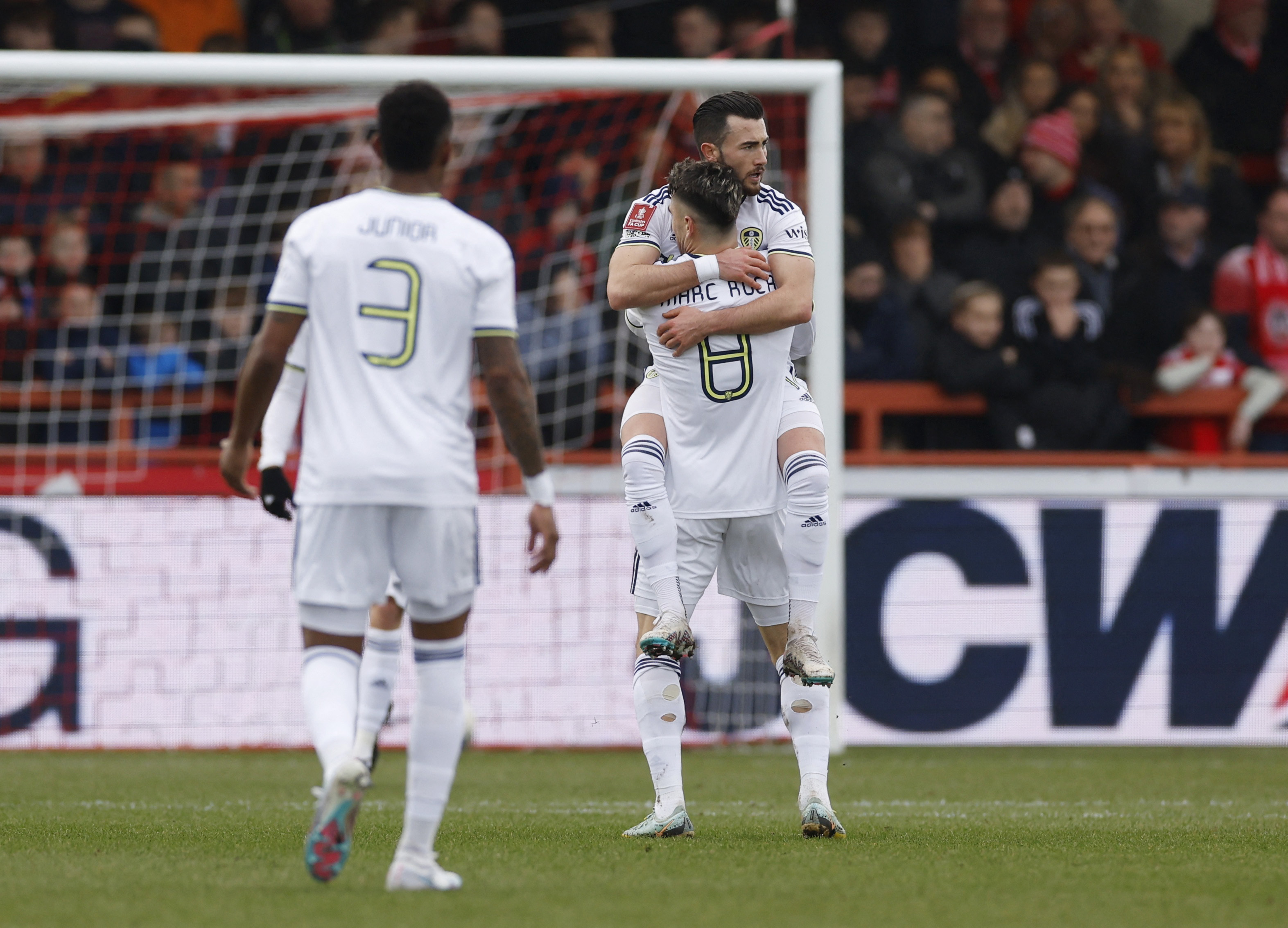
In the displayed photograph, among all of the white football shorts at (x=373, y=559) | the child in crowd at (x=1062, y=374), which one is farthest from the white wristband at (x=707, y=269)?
the child in crowd at (x=1062, y=374)

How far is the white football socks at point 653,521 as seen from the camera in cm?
591

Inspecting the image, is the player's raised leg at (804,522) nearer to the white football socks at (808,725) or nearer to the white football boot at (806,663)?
the white football boot at (806,663)

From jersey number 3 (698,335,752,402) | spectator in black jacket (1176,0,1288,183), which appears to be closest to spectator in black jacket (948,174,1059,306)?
spectator in black jacket (1176,0,1288,183)

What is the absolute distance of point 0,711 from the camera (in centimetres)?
987

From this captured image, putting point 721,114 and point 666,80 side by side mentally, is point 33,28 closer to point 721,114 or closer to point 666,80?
point 666,80

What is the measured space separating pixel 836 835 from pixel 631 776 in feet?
9.90

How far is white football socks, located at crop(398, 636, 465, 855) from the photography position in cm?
438

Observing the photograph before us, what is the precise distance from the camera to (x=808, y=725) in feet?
19.7

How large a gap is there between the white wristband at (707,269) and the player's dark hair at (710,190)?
5.9 inches

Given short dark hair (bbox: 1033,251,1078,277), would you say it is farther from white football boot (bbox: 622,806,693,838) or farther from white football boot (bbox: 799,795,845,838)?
white football boot (bbox: 622,806,693,838)

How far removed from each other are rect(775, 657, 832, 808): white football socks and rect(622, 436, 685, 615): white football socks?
0.48m

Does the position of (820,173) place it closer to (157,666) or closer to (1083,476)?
(1083,476)

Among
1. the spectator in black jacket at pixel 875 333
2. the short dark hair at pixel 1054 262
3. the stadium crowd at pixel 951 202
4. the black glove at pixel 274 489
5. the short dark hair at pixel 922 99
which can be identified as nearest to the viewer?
the black glove at pixel 274 489

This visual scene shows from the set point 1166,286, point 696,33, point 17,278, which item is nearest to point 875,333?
point 1166,286
